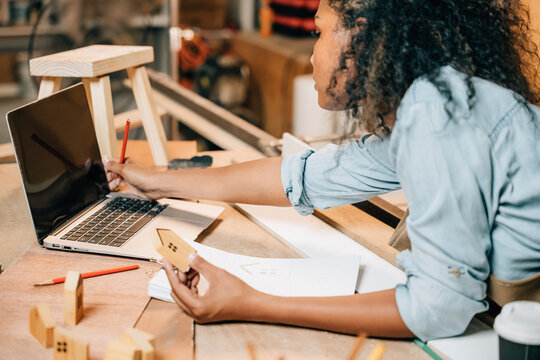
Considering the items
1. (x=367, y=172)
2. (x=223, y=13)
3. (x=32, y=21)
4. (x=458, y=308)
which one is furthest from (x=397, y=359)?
(x=223, y=13)

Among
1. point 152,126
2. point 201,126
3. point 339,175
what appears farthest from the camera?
point 201,126

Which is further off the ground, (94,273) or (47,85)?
(47,85)

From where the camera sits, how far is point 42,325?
78cm

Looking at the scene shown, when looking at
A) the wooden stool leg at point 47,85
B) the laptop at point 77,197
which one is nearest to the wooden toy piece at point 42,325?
the laptop at point 77,197

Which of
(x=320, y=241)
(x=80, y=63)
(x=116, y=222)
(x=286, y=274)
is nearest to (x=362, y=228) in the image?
(x=320, y=241)

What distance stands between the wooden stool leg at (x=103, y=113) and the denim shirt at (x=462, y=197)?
0.80m

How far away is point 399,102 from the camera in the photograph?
0.83 meters

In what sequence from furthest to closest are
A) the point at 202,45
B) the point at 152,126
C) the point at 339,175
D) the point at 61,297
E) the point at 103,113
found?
the point at 202,45 → the point at 152,126 → the point at 103,113 → the point at 339,175 → the point at 61,297

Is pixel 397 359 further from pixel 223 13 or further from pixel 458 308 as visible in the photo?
pixel 223 13

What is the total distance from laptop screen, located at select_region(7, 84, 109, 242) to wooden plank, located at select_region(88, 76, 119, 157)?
0.10 m

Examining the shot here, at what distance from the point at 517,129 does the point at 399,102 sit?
6.5 inches

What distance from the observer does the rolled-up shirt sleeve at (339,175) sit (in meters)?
1.09

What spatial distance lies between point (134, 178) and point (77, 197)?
0.47 ft

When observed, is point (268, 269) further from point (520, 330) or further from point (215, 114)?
point (215, 114)
